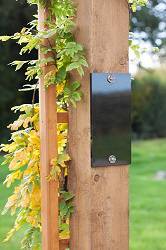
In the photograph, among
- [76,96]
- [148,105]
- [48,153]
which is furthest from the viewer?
[148,105]

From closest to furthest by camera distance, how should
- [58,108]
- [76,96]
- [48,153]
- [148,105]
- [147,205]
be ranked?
[76,96]
[48,153]
[58,108]
[147,205]
[148,105]

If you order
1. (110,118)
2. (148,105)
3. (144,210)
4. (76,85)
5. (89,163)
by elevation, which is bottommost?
(144,210)

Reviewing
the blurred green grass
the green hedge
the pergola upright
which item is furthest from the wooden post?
the green hedge

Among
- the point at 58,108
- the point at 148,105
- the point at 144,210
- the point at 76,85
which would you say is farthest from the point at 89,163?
the point at 148,105

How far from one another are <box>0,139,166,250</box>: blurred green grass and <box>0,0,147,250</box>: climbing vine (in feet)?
6.07

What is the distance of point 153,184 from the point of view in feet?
23.6

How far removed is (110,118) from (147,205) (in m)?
3.85

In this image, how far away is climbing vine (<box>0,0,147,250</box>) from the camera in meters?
2.05

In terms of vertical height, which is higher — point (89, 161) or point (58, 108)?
point (58, 108)

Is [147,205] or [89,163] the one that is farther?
[147,205]

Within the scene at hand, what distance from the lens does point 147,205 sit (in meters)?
5.76

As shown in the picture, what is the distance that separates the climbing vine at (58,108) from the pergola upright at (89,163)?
4 centimetres

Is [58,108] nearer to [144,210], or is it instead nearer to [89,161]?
[89,161]

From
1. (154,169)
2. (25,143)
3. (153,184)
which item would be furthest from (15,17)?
(25,143)
